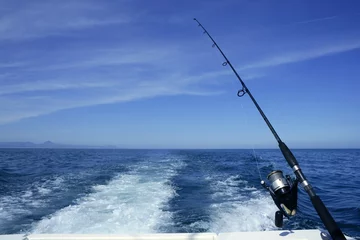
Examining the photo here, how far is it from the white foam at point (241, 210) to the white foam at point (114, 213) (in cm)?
124

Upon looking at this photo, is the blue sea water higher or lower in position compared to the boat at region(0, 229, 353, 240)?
lower

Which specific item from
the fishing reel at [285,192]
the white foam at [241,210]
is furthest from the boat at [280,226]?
the white foam at [241,210]

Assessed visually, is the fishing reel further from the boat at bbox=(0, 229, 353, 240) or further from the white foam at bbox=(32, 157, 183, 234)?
the white foam at bbox=(32, 157, 183, 234)

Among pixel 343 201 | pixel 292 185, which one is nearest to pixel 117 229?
pixel 292 185

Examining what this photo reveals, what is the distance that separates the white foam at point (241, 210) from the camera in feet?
18.8

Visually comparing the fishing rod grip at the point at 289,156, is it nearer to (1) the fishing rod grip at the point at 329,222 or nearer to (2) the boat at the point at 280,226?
(2) the boat at the point at 280,226

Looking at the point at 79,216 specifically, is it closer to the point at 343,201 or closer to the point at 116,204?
the point at 116,204

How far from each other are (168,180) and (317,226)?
6.71m

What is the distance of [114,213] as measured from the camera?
6402mm

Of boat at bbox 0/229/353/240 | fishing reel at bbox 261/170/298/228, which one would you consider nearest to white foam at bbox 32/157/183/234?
boat at bbox 0/229/353/240

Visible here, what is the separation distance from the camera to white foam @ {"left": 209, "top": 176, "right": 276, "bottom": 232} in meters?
5.73

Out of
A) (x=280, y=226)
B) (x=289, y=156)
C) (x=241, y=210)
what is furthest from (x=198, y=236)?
(x=241, y=210)

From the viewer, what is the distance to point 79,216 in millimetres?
6156

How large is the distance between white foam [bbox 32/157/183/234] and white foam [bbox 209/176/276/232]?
1.24 m
